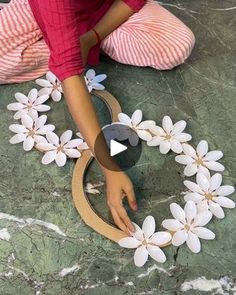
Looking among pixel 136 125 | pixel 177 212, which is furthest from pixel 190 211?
pixel 136 125

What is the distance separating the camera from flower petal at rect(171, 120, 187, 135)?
3.38 ft

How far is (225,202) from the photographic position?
3.01 feet

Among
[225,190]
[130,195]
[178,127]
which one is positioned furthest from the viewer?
[178,127]

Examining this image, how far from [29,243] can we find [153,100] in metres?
0.45

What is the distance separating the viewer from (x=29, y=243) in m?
0.87

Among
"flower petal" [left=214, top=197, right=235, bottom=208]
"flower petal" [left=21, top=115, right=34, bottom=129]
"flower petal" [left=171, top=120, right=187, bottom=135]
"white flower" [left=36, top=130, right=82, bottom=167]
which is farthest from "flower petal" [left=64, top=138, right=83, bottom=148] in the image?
"flower petal" [left=214, top=197, right=235, bottom=208]

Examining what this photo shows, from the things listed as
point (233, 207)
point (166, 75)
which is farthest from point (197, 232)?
point (166, 75)

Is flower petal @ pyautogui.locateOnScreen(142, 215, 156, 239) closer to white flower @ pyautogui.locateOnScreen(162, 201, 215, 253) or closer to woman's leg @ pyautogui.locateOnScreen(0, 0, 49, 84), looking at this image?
white flower @ pyautogui.locateOnScreen(162, 201, 215, 253)

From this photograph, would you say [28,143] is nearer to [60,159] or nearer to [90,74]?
[60,159]

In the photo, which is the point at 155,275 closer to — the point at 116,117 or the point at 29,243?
the point at 29,243

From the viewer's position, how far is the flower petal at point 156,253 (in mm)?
846

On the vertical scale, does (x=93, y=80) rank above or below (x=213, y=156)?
above

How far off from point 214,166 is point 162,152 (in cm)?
11

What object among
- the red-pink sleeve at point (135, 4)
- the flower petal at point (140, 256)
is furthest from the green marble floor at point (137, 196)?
the red-pink sleeve at point (135, 4)
